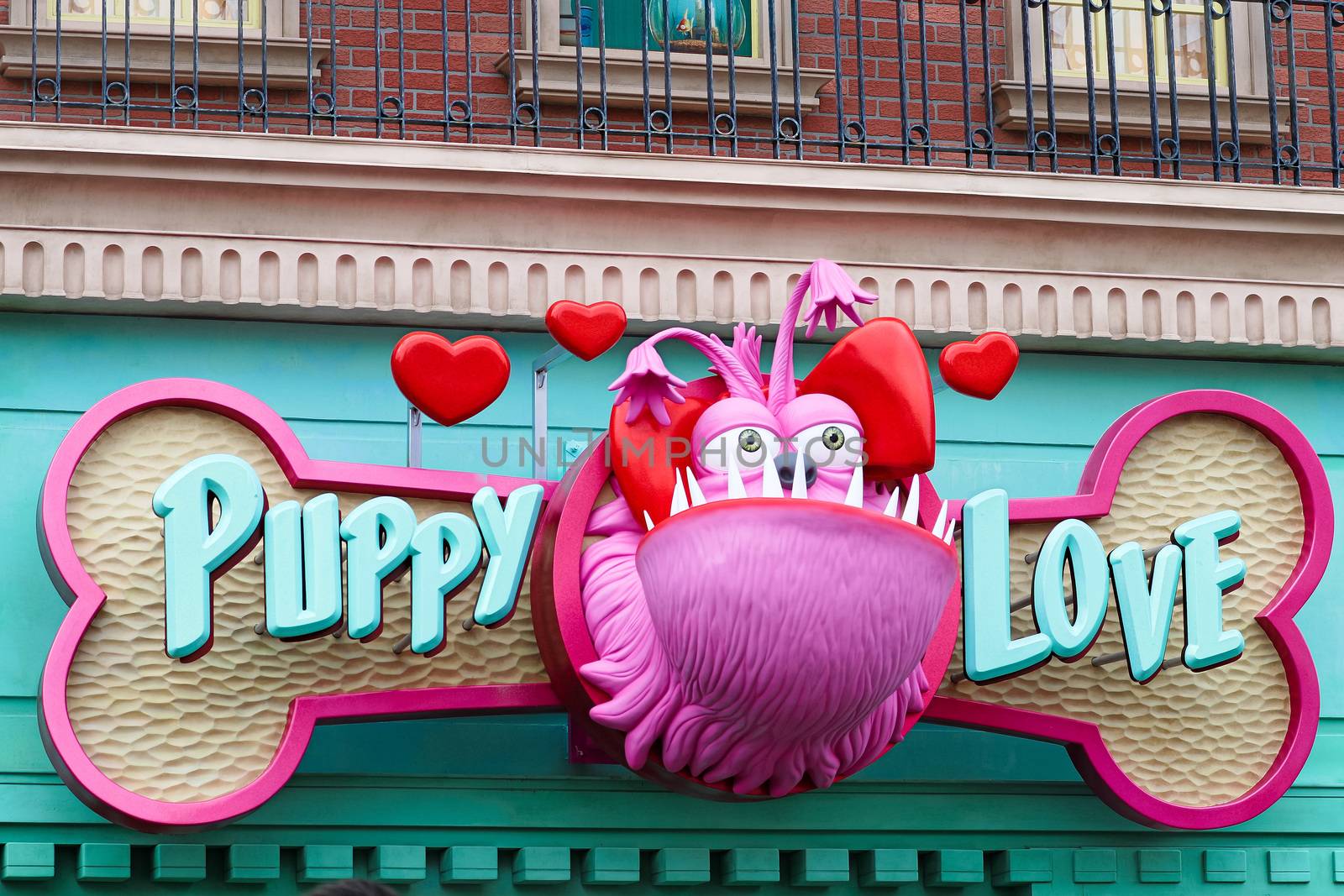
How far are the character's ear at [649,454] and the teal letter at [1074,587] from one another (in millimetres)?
1248

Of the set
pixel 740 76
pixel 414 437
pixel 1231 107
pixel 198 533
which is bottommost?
pixel 198 533

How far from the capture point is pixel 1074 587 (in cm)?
655

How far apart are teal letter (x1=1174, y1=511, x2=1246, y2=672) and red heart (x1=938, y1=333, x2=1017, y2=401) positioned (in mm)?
846

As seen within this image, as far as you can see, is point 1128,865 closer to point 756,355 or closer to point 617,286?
point 756,355

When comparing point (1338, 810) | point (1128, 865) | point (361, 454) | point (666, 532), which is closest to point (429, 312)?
point (361, 454)

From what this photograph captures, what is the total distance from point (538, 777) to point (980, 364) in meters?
1.95

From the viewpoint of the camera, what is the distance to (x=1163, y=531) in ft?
22.6

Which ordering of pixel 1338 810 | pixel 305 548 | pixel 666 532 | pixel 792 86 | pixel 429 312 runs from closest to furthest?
pixel 666 532 → pixel 305 548 → pixel 429 312 → pixel 1338 810 → pixel 792 86

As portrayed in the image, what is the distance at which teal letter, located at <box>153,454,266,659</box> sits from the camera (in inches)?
232

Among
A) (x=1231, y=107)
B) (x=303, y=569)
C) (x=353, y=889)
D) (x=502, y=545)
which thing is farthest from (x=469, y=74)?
(x=353, y=889)

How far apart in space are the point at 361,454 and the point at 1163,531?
8.99 ft

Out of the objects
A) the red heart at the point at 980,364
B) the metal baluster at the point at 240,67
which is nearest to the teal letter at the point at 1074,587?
the red heart at the point at 980,364

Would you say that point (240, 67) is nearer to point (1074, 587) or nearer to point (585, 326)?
point (585, 326)

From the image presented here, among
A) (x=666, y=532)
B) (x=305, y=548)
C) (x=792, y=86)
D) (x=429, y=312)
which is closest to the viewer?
(x=666, y=532)
